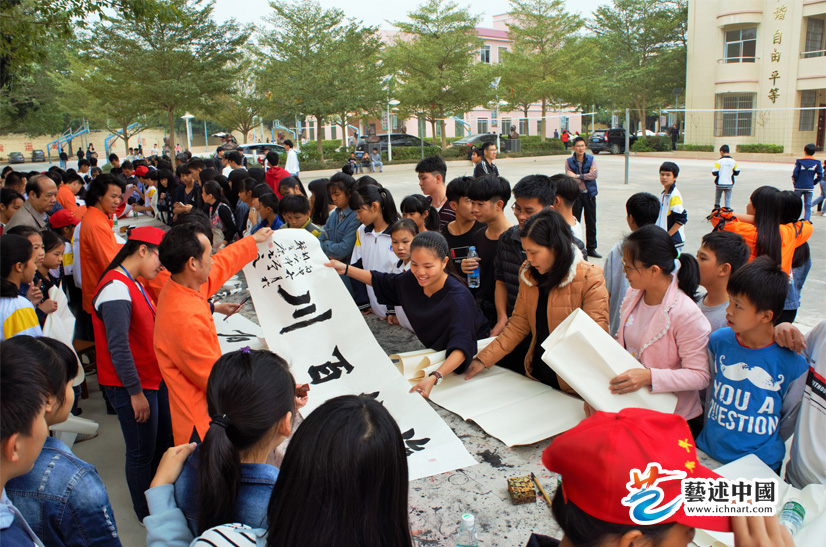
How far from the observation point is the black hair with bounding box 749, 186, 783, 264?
12.7 feet

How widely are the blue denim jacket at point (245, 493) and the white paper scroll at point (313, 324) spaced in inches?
71.1

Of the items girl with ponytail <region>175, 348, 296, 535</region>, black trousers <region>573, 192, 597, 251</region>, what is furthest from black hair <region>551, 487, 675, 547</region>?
black trousers <region>573, 192, 597, 251</region>

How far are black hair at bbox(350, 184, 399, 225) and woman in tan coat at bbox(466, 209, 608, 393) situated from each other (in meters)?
1.54

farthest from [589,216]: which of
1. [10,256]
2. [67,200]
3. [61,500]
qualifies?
[61,500]

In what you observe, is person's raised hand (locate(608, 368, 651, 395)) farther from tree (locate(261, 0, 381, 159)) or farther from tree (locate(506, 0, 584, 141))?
tree (locate(506, 0, 584, 141))

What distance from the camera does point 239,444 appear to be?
1669 mm

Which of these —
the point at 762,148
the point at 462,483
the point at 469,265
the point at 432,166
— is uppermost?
the point at 762,148

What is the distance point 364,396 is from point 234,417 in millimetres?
439

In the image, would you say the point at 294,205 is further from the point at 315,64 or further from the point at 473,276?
the point at 315,64

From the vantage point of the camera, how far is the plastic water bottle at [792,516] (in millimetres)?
1962

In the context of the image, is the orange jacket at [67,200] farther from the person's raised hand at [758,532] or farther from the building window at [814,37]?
the building window at [814,37]

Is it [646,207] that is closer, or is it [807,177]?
[646,207]

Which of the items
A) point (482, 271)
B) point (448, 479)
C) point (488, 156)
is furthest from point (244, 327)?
point (488, 156)

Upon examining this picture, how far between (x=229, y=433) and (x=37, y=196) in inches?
206
